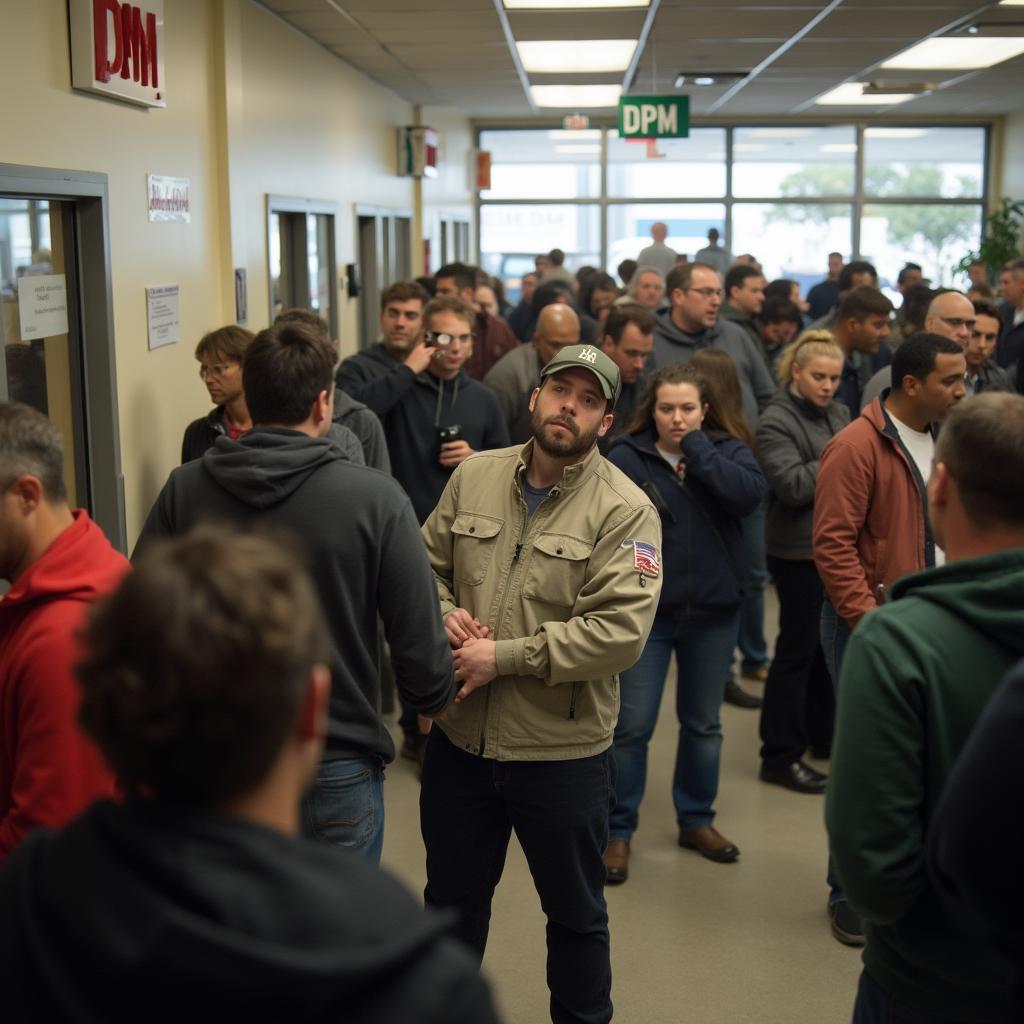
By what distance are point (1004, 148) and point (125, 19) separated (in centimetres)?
1336

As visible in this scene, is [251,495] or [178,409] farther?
[178,409]

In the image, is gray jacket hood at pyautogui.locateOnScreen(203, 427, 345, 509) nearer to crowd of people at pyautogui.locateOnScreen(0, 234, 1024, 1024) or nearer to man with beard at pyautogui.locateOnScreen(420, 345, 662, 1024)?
crowd of people at pyautogui.locateOnScreen(0, 234, 1024, 1024)

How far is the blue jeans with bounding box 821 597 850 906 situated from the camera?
11.2ft

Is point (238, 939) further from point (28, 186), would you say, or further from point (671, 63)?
point (671, 63)

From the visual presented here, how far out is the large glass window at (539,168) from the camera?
15805mm

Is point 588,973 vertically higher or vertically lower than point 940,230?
lower

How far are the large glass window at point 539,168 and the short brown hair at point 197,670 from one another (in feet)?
50.4

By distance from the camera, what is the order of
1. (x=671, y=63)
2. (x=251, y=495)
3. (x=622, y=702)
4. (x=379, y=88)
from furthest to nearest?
1. (x=379, y=88)
2. (x=671, y=63)
3. (x=622, y=702)
4. (x=251, y=495)

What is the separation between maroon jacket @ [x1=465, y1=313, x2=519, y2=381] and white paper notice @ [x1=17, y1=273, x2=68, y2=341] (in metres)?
2.87

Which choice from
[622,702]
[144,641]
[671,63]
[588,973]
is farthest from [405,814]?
[671,63]

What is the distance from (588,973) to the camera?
2.57 m

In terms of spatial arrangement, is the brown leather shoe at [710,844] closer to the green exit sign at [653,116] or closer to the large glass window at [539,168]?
the green exit sign at [653,116]

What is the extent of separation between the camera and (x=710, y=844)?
3.92 m

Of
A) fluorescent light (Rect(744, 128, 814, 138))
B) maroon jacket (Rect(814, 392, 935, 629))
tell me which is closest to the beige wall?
maroon jacket (Rect(814, 392, 935, 629))
